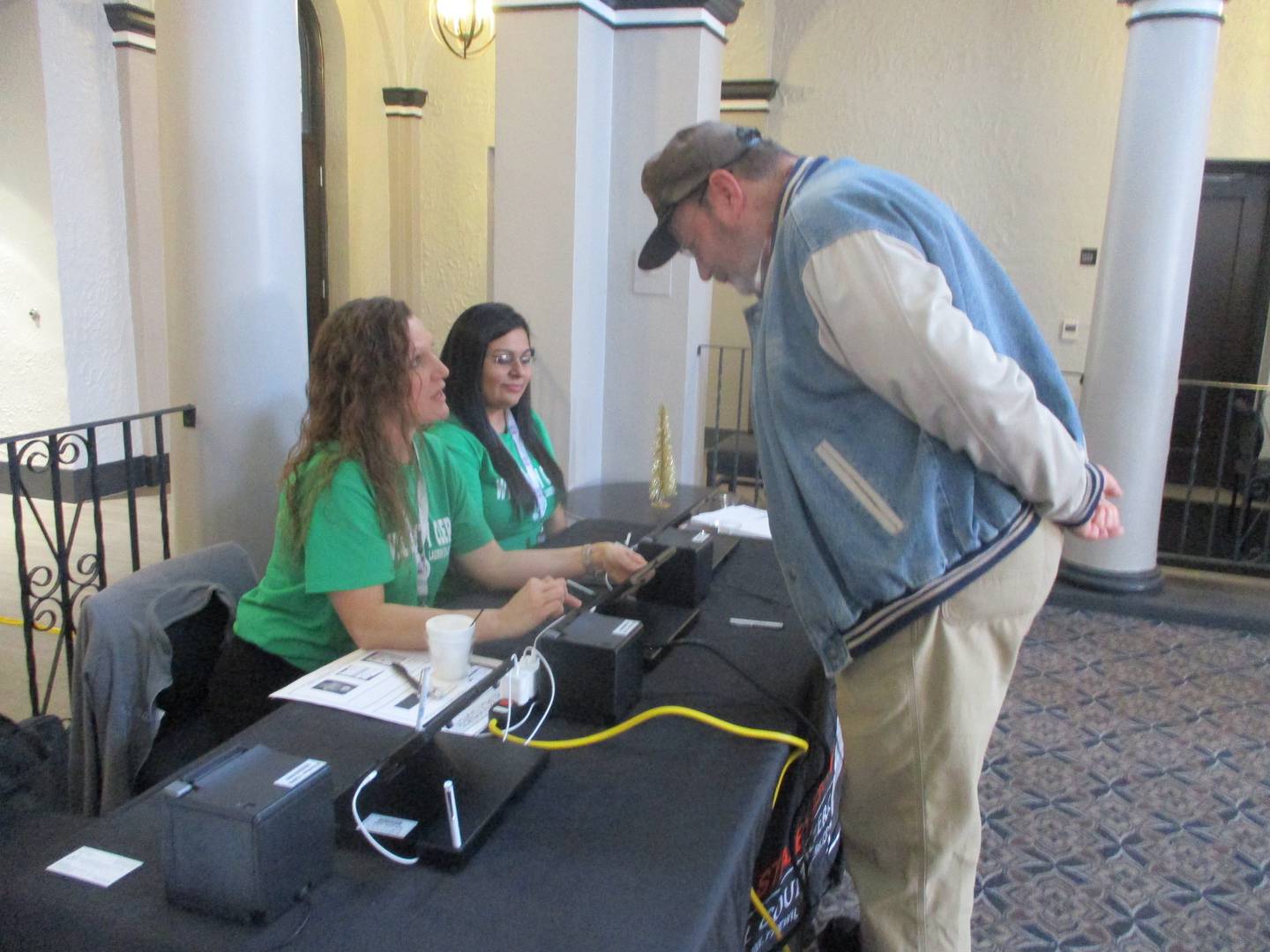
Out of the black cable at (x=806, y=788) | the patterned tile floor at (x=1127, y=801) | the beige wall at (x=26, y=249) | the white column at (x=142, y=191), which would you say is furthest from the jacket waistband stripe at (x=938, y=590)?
the beige wall at (x=26, y=249)

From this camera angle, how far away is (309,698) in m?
1.38

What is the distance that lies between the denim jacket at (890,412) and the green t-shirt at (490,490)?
2.91 ft

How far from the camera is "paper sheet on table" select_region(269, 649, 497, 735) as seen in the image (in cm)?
134

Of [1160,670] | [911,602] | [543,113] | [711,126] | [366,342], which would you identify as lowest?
[1160,670]

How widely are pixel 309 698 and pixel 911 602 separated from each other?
2.71ft

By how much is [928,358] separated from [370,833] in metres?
0.81

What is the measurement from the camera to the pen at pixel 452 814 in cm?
101

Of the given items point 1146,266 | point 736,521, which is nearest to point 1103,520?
point 736,521

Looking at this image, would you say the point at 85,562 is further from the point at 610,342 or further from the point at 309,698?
the point at 309,698

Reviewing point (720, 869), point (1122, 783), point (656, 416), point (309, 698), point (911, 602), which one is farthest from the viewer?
point (656, 416)

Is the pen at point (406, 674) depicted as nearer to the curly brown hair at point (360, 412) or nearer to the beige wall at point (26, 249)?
the curly brown hair at point (360, 412)

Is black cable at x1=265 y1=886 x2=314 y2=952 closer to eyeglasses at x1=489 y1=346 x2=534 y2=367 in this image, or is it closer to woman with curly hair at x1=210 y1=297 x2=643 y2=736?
woman with curly hair at x1=210 y1=297 x2=643 y2=736

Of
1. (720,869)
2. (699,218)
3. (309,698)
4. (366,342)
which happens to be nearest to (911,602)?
(720,869)

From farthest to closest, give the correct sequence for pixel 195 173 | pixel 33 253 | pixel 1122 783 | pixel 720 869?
pixel 33 253 < pixel 1122 783 < pixel 195 173 < pixel 720 869
